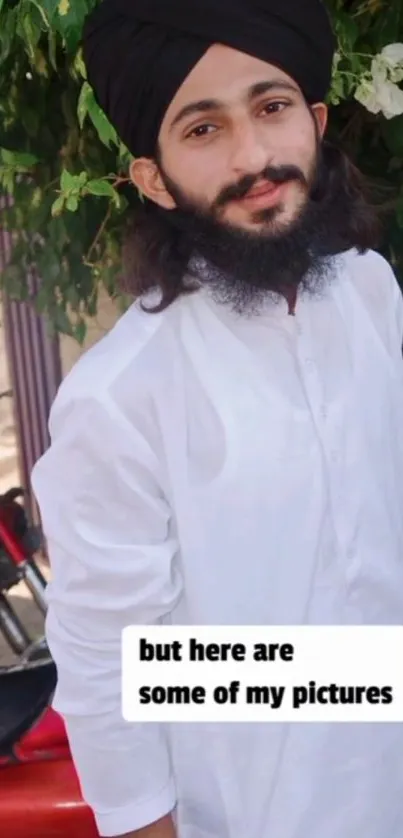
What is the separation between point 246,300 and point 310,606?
0.39 m

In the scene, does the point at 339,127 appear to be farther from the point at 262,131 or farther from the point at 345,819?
the point at 345,819

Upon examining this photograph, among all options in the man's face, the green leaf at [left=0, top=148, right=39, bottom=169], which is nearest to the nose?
the man's face

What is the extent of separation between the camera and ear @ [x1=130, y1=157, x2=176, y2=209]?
1248mm

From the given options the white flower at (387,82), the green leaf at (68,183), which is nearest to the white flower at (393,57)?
the white flower at (387,82)

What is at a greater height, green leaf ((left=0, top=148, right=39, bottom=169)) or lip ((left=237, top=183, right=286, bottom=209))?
lip ((left=237, top=183, right=286, bottom=209))

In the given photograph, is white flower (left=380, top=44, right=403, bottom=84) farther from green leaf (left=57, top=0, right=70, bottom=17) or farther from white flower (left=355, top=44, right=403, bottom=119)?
green leaf (left=57, top=0, right=70, bottom=17)

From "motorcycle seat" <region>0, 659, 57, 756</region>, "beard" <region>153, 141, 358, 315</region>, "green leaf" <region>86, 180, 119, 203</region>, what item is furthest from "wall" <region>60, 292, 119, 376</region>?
"beard" <region>153, 141, 358, 315</region>

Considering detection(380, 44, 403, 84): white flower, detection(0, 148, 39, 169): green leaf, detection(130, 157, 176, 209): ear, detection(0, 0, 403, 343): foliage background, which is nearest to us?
detection(130, 157, 176, 209): ear

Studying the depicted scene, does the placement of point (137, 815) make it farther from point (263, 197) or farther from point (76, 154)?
point (76, 154)

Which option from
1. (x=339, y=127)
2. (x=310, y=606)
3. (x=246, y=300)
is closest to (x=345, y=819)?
(x=310, y=606)

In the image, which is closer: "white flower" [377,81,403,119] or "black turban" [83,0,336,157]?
"black turban" [83,0,336,157]

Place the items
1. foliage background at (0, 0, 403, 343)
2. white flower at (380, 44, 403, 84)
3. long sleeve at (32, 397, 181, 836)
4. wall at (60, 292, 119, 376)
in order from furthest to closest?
wall at (60, 292, 119, 376) < foliage background at (0, 0, 403, 343) < white flower at (380, 44, 403, 84) < long sleeve at (32, 397, 181, 836)

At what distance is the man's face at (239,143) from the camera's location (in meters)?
1.15

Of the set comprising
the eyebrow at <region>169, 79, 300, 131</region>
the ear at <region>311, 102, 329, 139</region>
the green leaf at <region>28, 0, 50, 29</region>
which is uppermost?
the green leaf at <region>28, 0, 50, 29</region>
